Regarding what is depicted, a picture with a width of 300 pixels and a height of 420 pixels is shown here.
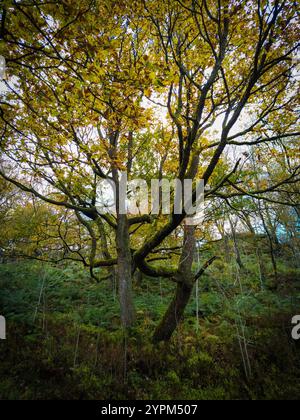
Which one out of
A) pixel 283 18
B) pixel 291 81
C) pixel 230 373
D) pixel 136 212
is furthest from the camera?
pixel 136 212

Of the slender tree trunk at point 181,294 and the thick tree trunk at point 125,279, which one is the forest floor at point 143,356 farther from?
the thick tree trunk at point 125,279

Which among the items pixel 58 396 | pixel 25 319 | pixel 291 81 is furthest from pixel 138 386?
pixel 291 81

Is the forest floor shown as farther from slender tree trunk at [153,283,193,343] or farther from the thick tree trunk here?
the thick tree trunk

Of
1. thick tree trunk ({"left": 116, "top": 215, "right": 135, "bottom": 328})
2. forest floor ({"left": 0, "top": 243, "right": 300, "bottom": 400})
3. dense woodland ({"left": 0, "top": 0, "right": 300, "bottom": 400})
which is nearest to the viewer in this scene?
dense woodland ({"left": 0, "top": 0, "right": 300, "bottom": 400})

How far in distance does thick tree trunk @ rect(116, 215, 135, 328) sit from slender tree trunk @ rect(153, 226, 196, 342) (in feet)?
2.90

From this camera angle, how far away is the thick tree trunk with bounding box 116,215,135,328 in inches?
226

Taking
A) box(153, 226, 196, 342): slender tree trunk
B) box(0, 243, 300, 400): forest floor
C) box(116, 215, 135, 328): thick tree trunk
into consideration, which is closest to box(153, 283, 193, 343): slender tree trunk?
box(153, 226, 196, 342): slender tree trunk

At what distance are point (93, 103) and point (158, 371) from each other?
550cm

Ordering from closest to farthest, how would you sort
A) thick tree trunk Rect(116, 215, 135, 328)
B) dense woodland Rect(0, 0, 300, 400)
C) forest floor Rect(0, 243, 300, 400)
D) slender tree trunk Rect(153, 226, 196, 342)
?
dense woodland Rect(0, 0, 300, 400), forest floor Rect(0, 243, 300, 400), slender tree trunk Rect(153, 226, 196, 342), thick tree trunk Rect(116, 215, 135, 328)

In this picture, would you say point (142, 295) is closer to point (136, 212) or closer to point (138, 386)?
point (136, 212)

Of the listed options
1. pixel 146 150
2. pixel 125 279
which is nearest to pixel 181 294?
pixel 125 279

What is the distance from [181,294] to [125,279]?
62.4 inches

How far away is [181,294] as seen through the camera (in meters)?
5.05

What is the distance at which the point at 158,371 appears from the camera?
4598 mm
